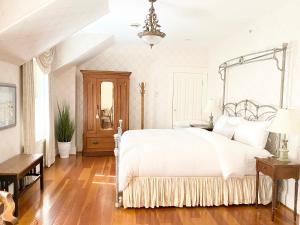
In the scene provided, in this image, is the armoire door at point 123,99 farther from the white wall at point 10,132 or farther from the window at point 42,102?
the white wall at point 10,132

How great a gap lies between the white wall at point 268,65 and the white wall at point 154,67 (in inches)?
37.3

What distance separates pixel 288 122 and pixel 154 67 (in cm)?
387

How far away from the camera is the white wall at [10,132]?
302 cm

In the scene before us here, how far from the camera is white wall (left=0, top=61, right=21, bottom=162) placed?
3023 millimetres

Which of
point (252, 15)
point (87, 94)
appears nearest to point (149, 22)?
point (252, 15)

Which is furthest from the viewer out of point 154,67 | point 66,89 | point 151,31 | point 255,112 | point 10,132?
point 154,67

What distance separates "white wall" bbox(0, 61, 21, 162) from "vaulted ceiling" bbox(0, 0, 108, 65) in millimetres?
125

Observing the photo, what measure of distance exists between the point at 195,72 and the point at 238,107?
74.9 inches

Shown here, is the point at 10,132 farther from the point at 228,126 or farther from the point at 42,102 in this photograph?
the point at 228,126

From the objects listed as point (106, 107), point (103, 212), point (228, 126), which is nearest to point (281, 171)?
point (228, 126)

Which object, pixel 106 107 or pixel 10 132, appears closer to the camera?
pixel 10 132

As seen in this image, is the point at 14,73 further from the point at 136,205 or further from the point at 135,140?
the point at 136,205

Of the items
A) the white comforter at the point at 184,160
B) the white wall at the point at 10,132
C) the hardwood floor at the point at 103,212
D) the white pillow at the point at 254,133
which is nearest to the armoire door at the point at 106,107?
the hardwood floor at the point at 103,212

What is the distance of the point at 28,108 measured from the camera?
367cm
